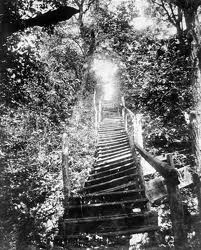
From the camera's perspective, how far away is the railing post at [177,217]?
2912 mm

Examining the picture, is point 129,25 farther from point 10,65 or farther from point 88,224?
point 88,224

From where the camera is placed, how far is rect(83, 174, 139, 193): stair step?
680cm

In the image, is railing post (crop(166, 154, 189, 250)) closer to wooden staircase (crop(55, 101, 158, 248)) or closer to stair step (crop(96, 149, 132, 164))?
wooden staircase (crop(55, 101, 158, 248))

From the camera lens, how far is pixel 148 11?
64.5ft

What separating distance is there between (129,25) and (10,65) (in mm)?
16637

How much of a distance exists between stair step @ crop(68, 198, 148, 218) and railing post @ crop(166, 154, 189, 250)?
2.53 meters

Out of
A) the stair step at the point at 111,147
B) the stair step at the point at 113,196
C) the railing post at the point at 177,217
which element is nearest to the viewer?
the railing post at the point at 177,217

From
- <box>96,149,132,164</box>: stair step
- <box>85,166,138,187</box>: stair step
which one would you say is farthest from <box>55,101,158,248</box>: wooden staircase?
<box>96,149,132,164</box>: stair step

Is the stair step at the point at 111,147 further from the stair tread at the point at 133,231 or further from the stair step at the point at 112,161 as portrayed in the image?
the stair tread at the point at 133,231

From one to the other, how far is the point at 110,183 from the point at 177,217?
4.06 metres

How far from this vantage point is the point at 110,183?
275 inches

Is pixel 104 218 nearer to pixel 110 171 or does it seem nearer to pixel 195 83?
pixel 110 171

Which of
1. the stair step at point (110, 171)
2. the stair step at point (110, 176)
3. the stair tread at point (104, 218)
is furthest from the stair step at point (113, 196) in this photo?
the stair step at point (110, 171)

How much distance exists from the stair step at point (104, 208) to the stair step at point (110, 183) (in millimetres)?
969
